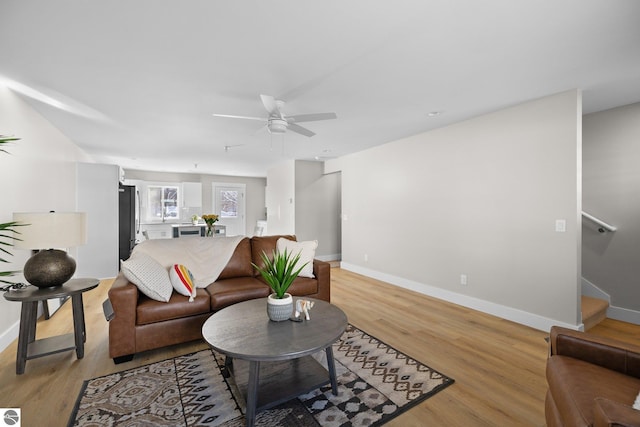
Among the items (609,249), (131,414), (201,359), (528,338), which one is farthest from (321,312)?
(609,249)

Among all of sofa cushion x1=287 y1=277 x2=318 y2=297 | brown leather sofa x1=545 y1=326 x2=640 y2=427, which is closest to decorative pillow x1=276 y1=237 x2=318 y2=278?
sofa cushion x1=287 y1=277 x2=318 y2=297

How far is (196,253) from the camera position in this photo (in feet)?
10.7

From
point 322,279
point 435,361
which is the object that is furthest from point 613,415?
point 322,279

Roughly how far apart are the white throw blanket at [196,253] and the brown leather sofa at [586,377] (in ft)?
9.59

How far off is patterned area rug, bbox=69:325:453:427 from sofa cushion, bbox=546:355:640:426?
844 mm

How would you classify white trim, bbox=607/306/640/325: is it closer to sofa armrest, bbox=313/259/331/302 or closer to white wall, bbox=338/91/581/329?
white wall, bbox=338/91/581/329

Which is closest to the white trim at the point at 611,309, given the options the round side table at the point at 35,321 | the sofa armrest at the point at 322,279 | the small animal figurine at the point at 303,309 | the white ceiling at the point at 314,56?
the white ceiling at the point at 314,56

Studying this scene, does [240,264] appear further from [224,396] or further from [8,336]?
[8,336]

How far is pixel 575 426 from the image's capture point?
1.10m

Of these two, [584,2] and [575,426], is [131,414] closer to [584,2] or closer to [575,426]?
[575,426]

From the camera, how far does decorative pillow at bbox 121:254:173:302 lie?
2469mm

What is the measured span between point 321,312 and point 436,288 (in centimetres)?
260

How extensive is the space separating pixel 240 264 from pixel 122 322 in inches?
53.4

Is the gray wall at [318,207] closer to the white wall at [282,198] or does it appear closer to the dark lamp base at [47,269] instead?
the white wall at [282,198]
